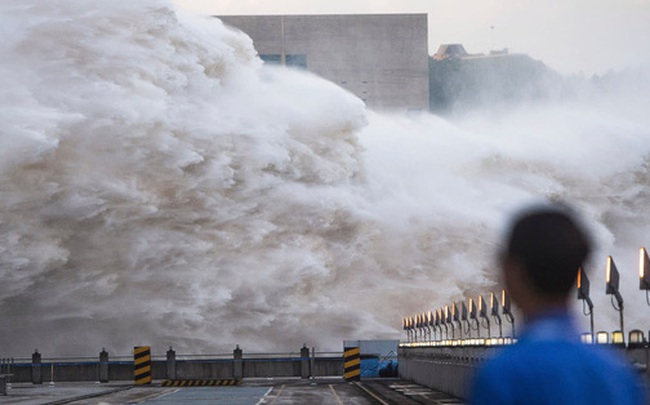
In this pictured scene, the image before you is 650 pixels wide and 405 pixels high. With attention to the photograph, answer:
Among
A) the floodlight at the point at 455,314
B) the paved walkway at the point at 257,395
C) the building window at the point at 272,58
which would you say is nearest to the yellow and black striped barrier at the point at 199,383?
the paved walkway at the point at 257,395

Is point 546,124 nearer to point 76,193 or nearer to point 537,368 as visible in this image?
point 76,193

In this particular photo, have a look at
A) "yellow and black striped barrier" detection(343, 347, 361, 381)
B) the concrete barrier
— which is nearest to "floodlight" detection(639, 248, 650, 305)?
"yellow and black striped barrier" detection(343, 347, 361, 381)

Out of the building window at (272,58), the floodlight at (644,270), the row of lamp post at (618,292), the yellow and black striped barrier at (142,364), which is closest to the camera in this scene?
the row of lamp post at (618,292)

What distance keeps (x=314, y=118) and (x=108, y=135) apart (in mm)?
15907

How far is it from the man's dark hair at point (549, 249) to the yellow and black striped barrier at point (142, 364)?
65.1m

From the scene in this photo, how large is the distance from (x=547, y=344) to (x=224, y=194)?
265 ft

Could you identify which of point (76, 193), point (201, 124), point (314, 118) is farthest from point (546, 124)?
point (76, 193)

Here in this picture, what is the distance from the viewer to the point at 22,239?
7750 centimetres

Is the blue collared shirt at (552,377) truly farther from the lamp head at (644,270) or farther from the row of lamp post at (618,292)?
the lamp head at (644,270)

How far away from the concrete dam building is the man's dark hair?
4838 inches

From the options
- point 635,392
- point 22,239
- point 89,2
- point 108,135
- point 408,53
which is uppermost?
point 408,53

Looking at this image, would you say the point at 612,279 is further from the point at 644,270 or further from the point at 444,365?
the point at 444,365

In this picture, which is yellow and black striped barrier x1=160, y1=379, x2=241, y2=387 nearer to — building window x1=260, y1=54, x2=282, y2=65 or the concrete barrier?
the concrete barrier

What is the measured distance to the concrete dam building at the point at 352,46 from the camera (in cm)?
12812
